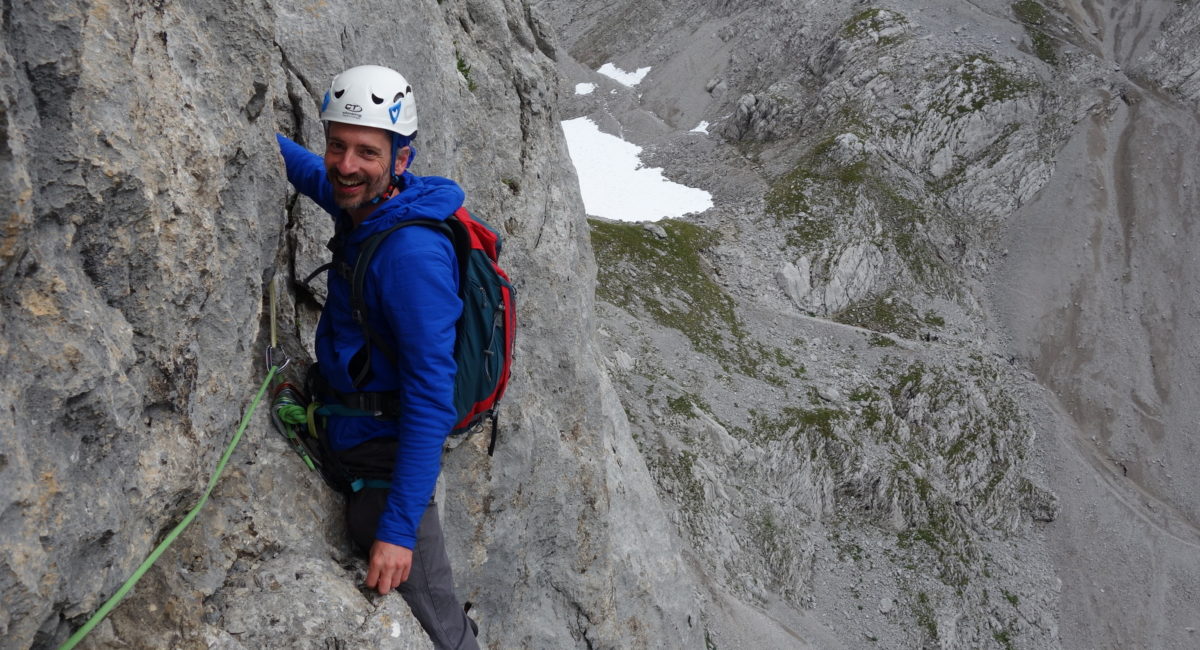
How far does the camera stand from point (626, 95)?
83.3 m

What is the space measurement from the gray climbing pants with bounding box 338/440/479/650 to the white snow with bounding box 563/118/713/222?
4847cm

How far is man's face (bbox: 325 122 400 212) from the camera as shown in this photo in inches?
222

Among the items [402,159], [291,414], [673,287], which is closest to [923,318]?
[673,287]

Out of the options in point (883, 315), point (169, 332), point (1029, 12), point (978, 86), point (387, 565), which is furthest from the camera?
point (1029, 12)

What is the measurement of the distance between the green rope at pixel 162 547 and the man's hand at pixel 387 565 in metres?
1.32

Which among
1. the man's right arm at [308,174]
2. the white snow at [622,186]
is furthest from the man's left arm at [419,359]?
the white snow at [622,186]

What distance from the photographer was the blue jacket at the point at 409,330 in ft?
17.1

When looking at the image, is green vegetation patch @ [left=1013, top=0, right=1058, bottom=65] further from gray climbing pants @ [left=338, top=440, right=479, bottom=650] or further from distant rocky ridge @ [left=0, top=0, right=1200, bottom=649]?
gray climbing pants @ [left=338, top=440, right=479, bottom=650]

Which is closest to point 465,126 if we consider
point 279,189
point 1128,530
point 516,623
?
point 279,189

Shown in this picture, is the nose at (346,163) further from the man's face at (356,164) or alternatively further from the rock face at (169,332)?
the rock face at (169,332)

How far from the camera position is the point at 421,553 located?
6.37 m

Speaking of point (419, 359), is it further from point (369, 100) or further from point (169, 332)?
point (369, 100)

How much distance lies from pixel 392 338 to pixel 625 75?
88.3m

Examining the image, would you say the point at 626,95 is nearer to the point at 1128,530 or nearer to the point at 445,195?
the point at 1128,530
